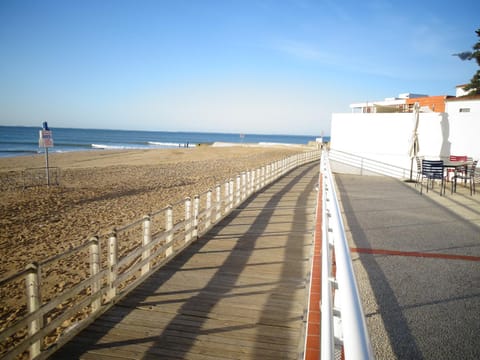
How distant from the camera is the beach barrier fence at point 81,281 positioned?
11.0 feet

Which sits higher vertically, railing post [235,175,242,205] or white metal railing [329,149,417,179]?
white metal railing [329,149,417,179]

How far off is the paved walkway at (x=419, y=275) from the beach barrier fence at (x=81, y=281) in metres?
3.24

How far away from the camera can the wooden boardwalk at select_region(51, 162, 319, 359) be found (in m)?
3.55

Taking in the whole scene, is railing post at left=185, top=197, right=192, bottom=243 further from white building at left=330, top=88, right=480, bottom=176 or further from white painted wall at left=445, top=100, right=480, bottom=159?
white painted wall at left=445, top=100, right=480, bottom=159

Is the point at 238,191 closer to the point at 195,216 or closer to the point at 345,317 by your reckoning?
the point at 195,216

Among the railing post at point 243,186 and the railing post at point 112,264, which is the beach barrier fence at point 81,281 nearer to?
the railing post at point 112,264

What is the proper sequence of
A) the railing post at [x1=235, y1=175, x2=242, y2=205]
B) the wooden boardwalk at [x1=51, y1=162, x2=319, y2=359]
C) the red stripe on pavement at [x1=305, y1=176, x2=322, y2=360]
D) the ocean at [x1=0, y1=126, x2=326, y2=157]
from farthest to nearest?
the ocean at [x1=0, y1=126, x2=326, y2=157] → the railing post at [x1=235, y1=175, x2=242, y2=205] → the wooden boardwalk at [x1=51, y1=162, x2=319, y2=359] → the red stripe on pavement at [x1=305, y1=176, x2=322, y2=360]

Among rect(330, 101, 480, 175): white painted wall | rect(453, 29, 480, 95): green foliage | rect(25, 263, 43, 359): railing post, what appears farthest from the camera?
rect(453, 29, 480, 95): green foliage

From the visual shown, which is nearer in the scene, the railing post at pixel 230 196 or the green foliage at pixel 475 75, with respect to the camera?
the railing post at pixel 230 196

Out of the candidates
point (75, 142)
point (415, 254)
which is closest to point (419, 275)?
point (415, 254)

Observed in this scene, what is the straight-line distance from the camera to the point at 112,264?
4.67 m

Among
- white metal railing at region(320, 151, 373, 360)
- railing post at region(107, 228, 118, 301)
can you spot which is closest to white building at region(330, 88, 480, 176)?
railing post at region(107, 228, 118, 301)

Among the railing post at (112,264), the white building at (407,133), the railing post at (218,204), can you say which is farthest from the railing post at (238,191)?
the white building at (407,133)

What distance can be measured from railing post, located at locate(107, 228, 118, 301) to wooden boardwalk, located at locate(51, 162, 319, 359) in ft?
0.66
